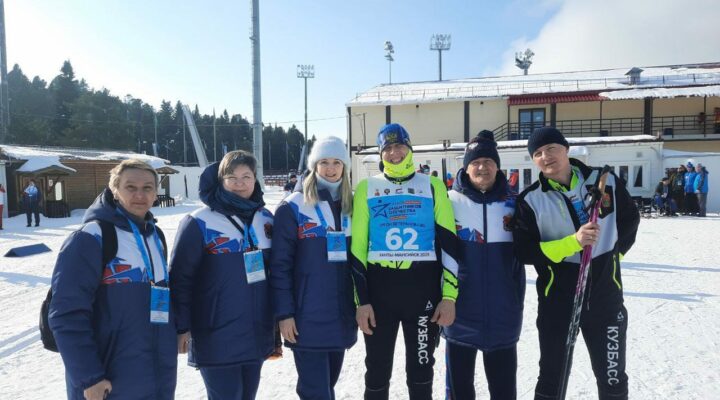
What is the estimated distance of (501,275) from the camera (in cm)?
253

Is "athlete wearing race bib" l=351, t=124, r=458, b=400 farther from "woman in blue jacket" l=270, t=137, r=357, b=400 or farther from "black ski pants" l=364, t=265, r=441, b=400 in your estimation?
"woman in blue jacket" l=270, t=137, r=357, b=400

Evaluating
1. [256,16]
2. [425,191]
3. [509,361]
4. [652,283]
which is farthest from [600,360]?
[256,16]

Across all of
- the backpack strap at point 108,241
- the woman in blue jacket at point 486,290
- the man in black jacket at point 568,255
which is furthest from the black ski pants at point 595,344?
the backpack strap at point 108,241

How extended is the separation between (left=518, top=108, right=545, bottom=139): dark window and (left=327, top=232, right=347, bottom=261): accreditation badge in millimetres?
28285

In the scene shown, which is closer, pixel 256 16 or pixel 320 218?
pixel 320 218

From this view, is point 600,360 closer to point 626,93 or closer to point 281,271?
point 281,271

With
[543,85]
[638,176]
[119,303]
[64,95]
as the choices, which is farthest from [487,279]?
[64,95]

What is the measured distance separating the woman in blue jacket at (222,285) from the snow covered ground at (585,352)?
967 mm

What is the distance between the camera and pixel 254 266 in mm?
2346

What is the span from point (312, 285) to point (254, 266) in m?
0.34

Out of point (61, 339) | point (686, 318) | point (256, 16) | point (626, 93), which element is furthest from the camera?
point (626, 93)

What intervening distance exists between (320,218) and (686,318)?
4423 millimetres

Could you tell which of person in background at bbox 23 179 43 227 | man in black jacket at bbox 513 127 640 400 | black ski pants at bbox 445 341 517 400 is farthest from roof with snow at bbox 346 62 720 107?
black ski pants at bbox 445 341 517 400

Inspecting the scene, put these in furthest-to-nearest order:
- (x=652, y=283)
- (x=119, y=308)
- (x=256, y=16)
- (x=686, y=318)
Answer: (x=256, y=16)
(x=652, y=283)
(x=686, y=318)
(x=119, y=308)
